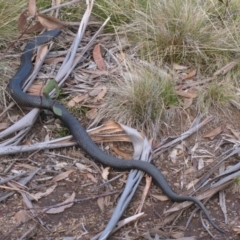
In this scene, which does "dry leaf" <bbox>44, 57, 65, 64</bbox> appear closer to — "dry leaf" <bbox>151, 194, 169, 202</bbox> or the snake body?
the snake body

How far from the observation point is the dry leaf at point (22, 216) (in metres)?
3.75

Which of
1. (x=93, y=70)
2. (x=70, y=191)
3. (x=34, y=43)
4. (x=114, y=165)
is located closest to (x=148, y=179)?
(x=114, y=165)

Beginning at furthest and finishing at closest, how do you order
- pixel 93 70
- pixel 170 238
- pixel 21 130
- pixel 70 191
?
pixel 93 70, pixel 21 130, pixel 70 191, pixel 170 238

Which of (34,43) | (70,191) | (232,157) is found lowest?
(232,157)

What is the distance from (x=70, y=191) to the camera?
4.04 m

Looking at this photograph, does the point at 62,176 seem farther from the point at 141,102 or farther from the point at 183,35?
the point at 183,35

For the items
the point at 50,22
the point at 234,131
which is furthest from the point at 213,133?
the point at 50,22

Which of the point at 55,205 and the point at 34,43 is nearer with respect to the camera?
the point at 55,205

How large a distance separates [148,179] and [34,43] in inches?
64.3

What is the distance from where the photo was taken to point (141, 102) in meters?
4.46

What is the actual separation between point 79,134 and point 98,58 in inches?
38.4

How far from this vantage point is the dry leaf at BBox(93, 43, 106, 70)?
500cm

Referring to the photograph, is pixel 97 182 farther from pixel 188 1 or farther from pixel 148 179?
pixel 188 1

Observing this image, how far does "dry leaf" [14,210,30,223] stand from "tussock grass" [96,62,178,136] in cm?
104
